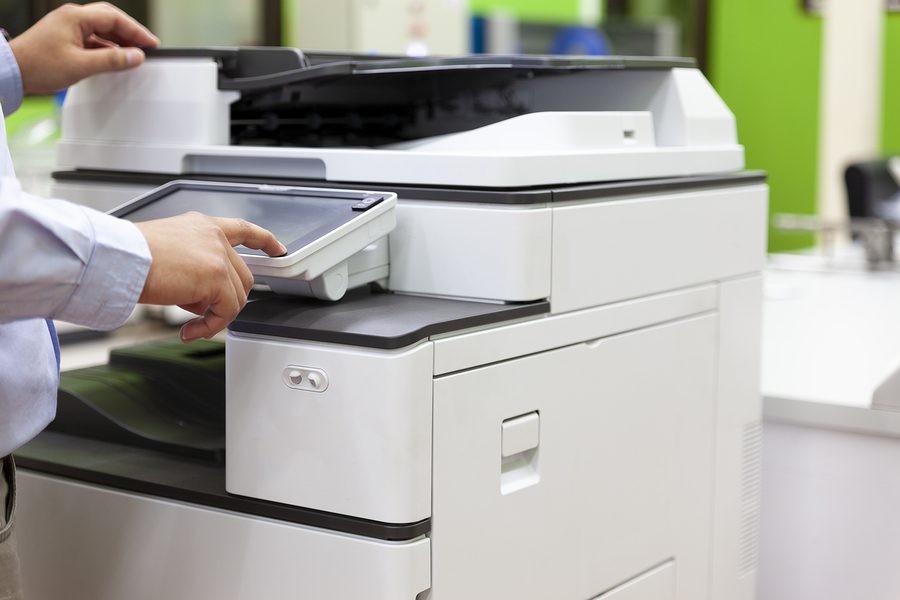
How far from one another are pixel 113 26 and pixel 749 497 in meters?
0.96

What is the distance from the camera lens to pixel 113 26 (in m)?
1.21

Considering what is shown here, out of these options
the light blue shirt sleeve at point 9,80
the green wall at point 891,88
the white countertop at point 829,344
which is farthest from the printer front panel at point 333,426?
the green wall at point 891,88

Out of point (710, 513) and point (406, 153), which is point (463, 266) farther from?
point (710, 513)

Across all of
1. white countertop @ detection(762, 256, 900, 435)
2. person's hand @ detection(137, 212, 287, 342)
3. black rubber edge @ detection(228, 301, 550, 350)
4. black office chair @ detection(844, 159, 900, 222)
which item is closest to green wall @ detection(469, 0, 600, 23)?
black office chair @ detection(844, 159, 900, 222)

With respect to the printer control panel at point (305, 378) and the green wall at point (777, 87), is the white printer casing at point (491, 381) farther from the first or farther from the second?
the green wall at point (777, 87)

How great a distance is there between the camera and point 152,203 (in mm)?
1080

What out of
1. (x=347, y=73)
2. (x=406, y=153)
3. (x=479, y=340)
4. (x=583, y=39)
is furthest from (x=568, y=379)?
(x=583, y=39)

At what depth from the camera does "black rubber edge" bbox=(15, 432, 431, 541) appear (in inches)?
35.5

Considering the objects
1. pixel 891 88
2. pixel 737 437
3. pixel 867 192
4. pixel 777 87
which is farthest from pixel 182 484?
pixel 891 88

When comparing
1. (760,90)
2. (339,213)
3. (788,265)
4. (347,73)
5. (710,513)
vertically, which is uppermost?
(760,90)

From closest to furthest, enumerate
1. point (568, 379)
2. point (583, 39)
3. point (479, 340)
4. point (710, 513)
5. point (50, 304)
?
point (50, 304) → point (479, 340) → point (568, 379) → point (710, 513) → point (583, 39)

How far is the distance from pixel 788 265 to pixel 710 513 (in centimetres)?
162

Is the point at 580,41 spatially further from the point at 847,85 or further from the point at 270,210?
the point at 270,210

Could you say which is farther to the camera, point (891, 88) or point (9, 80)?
point (891, 88)
